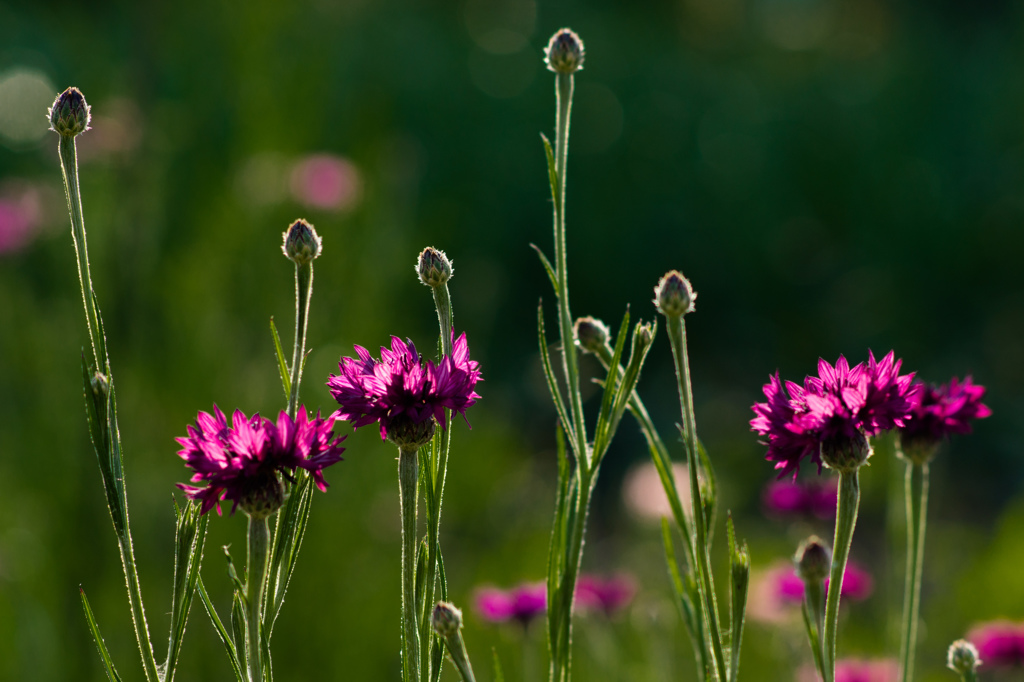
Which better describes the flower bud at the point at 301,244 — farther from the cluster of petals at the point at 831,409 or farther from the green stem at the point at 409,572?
the cluster of petals at the point at 831,409

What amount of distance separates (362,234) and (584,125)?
188cm

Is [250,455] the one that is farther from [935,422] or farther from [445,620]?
[935,422]

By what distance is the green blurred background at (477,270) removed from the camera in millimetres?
1293

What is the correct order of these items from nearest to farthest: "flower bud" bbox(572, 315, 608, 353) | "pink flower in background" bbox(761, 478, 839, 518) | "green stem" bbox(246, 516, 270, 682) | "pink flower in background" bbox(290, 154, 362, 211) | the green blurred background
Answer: "green stem" bbox(246, 516, 270, 682), "flower bud" bbox(572, 315, 608, 353), "pink flower in background" bbox(761, 478, 839, 518), the green blurred background, "pink flower in background" bbox(290, 154, 362, 211)

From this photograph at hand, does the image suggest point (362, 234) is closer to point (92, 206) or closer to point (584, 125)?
point (92, 206)

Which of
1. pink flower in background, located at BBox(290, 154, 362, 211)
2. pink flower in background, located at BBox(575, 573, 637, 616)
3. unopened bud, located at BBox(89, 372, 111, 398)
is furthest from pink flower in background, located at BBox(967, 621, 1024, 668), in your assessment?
pink flower in background, located at BBox(290, 154, 362, 211)

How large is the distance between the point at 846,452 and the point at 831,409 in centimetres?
2

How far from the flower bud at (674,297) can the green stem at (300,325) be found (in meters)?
0.14

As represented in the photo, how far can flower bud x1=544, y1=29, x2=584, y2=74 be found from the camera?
0.41 meters

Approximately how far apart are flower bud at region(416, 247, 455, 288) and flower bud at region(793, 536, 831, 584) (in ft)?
0.59

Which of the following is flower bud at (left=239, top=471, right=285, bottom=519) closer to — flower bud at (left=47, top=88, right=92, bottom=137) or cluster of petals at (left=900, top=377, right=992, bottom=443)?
flower bud at (left=47, top=88, right=92, bottom=137)

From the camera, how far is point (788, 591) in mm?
1007

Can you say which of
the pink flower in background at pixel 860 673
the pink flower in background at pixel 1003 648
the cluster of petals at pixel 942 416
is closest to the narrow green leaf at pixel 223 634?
the cluster of petals at pixel 942 416

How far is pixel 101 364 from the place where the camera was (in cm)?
38
